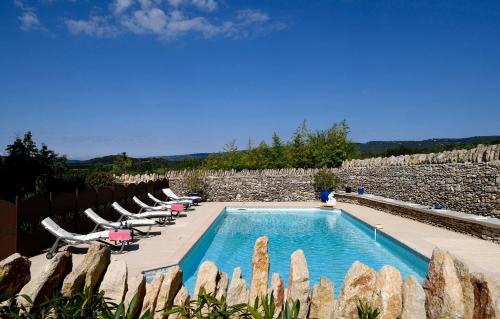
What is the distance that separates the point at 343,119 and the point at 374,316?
2619 centimetres

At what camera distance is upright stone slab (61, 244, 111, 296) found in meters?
2.78

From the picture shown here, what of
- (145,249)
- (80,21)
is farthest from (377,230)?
(80,21)

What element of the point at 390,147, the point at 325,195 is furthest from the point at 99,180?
the point at 390,147

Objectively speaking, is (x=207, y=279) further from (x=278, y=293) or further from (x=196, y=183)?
(x=196, y=183)

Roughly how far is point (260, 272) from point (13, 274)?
1.77m

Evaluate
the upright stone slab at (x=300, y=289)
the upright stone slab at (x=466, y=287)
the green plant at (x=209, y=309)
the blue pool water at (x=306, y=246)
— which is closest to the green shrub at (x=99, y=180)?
the blue pool water at (x=306, y=246)

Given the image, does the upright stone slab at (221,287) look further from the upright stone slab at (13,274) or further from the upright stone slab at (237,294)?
the upright stone slab at (13,274)

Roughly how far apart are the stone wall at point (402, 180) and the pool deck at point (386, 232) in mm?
1531

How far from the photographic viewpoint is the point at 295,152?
2598 centimetres

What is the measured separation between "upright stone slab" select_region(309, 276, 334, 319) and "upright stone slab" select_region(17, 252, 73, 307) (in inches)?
70.2

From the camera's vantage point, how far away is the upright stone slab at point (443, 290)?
255 centimetres

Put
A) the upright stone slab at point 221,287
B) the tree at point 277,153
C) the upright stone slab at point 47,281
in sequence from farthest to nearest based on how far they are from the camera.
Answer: the tree at point 277,153, the upright stone slab at point 221,287, the upright stone slab at point 47,281

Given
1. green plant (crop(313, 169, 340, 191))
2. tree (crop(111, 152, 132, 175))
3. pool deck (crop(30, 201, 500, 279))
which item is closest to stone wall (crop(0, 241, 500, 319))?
pool deck (crop(30, 201, 500, 279))

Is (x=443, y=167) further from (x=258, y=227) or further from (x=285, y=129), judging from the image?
(x=285, y=129)
